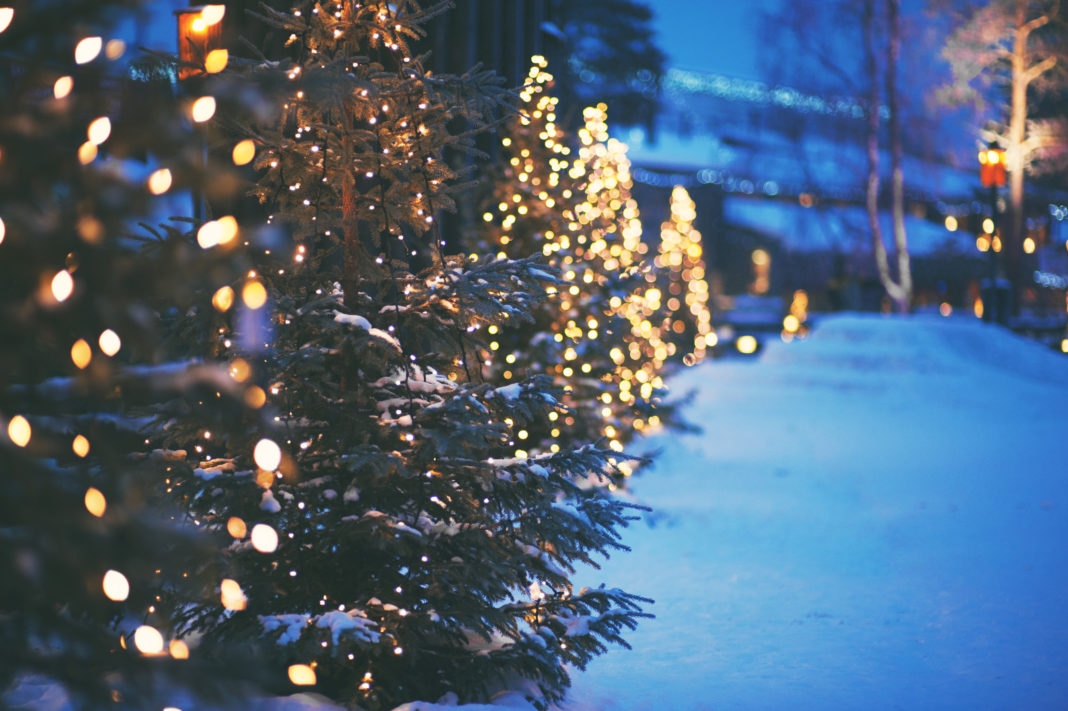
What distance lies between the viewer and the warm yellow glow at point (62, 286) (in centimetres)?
169

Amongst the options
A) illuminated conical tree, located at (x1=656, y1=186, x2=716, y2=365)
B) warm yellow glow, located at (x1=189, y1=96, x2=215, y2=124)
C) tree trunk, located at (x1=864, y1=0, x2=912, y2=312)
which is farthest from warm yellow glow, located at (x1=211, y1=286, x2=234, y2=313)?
tree trunk, located at (x1=864, y1=0, x2=912, y2=312)

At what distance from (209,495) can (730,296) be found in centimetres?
4368

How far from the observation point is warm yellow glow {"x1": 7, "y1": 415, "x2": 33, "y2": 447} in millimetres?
1713

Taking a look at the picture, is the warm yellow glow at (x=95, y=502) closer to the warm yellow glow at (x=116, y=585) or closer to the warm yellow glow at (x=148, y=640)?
the warm yellow glow at (x=116, y=585)

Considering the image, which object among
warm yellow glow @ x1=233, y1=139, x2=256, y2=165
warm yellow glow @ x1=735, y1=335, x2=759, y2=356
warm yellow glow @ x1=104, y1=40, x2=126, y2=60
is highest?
warm yellow glow @ x1=104, y1=40, x2=126, y2=60

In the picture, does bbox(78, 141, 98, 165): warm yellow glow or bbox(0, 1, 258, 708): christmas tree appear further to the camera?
bbox(78, 141, 98, 165): warm yellow glow

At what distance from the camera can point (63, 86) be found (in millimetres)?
1886

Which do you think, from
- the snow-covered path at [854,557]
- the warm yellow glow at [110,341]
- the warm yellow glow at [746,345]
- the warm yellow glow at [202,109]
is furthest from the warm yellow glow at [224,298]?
the warm yellow glow at [746,345]

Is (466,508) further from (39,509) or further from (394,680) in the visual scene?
(39,509)

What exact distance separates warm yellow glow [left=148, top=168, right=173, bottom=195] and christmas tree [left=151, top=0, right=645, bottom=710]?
2.15 meters

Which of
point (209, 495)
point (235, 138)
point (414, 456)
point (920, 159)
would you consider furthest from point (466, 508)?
point (920, 159)

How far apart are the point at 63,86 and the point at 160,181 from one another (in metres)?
0.34

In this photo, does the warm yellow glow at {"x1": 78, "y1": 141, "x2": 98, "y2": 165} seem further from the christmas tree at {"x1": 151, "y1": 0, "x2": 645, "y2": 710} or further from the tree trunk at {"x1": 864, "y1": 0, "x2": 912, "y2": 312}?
the tree trunk at {"x1": 864, "y1": 0, "x2": 912, "y2": 312}

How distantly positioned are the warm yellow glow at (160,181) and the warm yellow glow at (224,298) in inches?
12.4
